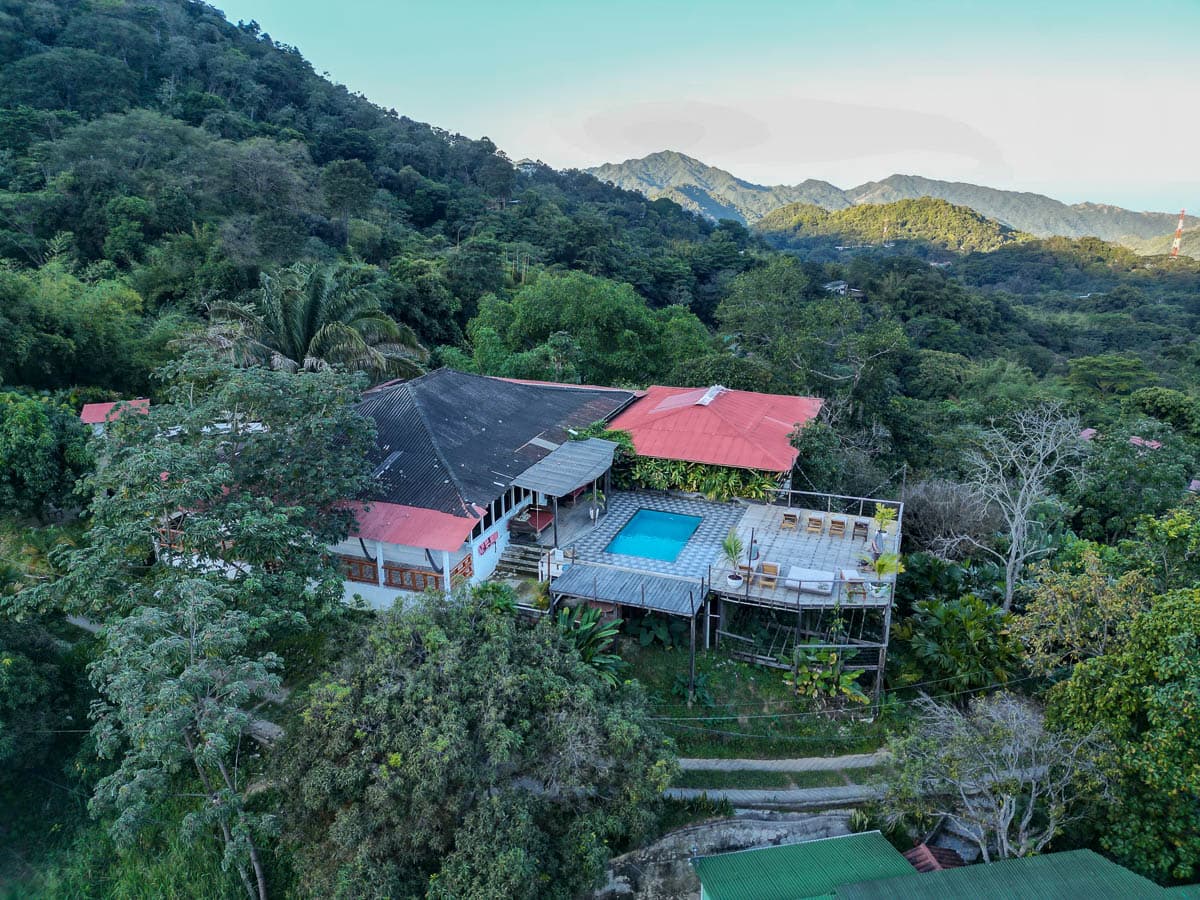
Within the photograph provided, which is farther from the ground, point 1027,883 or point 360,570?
point 360,570

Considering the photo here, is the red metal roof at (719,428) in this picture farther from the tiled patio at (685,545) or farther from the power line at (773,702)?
the power line at (773,702)

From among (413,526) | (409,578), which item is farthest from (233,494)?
(409,578)

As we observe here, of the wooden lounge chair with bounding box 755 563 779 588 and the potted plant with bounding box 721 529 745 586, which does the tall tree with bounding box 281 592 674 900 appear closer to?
the potted plant with bounding box 721 529 745 586

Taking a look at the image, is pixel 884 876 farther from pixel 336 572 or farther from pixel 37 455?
pixel 37 455

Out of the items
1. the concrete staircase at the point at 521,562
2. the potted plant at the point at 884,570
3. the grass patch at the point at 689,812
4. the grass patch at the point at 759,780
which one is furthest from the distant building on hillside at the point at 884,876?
the concrete staircase at the point at 521,562

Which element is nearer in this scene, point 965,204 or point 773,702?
point 773,702

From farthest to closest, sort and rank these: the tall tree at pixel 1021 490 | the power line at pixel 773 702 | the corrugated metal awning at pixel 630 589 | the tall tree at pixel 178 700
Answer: the tall tree at pixel 1021 490 < the corrugated metal awning at pixel 630 589 < the power line at pixel 773 702 < the tall tree at pixel 178 700

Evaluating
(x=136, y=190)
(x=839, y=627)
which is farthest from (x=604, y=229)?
(x=839, y=627)

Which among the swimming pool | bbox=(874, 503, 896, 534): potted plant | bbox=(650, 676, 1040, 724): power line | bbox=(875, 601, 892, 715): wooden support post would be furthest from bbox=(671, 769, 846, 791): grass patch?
bbox=(874, 503, 896, 534): potted plant
